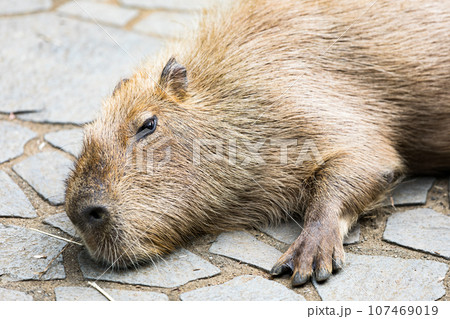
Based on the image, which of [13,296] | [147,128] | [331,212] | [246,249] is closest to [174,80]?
[147,128]

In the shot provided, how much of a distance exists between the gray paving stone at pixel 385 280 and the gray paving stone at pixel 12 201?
7.08 feet

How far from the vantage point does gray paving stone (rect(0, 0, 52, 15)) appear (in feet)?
23.9

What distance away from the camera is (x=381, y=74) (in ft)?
14.7

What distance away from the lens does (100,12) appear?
287 inches

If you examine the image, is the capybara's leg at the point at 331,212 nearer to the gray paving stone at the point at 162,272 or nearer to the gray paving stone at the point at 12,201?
the gray paving stone at the point at 162,272

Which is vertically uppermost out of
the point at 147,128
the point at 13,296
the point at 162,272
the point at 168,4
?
the point at 168,4

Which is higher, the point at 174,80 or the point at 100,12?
the point at 100,12

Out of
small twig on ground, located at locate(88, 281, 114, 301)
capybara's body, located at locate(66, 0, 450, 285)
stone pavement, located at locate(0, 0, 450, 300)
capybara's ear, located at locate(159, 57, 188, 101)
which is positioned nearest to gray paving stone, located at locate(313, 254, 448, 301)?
stone pavement, located at locate(0, 0, 450, 300)

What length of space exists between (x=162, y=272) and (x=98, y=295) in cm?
43

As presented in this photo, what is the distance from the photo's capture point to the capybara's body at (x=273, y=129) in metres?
3.80

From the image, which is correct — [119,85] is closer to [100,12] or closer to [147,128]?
[147,128]

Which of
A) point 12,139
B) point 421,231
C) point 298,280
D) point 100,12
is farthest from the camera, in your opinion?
point 100,12

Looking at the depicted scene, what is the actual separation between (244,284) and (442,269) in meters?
1.25

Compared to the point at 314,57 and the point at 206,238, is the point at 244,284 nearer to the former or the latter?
the point at 206,238
